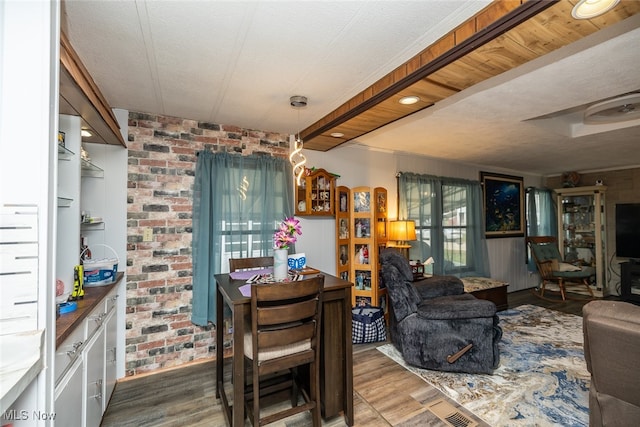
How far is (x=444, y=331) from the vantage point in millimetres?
2523

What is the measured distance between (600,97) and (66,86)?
3.87 meters

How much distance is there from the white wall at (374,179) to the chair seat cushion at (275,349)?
65.9 inches

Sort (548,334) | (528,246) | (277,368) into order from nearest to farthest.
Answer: (277,368) → (548,334) → (528,246)

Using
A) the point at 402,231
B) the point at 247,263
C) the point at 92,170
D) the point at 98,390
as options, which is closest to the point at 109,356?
the point at 98,390

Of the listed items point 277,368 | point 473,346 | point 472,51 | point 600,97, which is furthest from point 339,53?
point 473,346

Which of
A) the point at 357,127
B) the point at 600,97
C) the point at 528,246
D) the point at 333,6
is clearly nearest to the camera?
the point at 333,6

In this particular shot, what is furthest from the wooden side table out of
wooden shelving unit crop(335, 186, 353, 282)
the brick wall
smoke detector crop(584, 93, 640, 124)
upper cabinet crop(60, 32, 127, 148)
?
upper cabinet crop(60, 32, 127, 148)

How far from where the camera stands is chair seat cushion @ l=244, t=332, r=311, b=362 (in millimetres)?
1633

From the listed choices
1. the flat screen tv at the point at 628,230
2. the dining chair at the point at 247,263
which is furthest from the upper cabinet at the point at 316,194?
the flat screen tv at the point at 628,230

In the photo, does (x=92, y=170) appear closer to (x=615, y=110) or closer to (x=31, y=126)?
(x=31, y=126)

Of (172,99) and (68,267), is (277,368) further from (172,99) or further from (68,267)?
(172,99)

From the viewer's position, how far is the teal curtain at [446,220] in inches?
170

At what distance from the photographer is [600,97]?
7.64 feet

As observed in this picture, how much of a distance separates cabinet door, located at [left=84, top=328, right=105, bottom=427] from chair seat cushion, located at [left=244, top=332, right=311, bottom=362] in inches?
34.8
